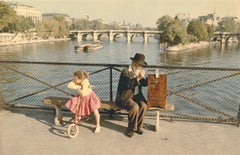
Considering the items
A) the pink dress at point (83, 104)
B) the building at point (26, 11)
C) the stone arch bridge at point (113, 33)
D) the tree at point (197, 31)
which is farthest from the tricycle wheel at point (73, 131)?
the building at point (26, 11)

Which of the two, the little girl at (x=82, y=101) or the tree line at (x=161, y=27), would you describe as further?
the tree line at (x=161, y=27)

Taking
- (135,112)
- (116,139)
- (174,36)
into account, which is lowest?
(116,139)

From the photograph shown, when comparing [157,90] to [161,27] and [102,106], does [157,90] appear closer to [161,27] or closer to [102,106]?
[102,106]

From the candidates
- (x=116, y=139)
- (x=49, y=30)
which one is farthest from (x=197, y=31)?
(x=116, y=139)

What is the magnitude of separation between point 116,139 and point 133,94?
0.99 m

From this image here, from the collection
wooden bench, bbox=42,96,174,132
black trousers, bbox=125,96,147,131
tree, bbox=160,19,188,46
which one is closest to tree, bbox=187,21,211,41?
tree, bbox=160,19,188,46

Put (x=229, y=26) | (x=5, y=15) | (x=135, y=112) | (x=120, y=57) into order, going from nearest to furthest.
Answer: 1. (x=135, y=112)
2. (x=120, y=57)
3. (x=5, y=15)
4. (x=229, y=26)

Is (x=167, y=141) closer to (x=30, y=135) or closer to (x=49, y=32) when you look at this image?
(x=30, y=135)

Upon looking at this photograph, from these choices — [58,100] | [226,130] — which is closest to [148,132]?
[226,130]

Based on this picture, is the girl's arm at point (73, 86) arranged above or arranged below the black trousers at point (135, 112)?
above

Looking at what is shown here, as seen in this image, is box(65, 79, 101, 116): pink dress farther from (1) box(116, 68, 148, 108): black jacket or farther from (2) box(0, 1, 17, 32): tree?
(2) box(0, 1, 17, 32): tree

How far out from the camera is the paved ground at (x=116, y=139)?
4637 mm

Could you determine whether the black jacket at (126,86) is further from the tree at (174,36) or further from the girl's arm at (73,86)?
the tree at (174,36)

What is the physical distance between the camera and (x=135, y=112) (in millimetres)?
5191
